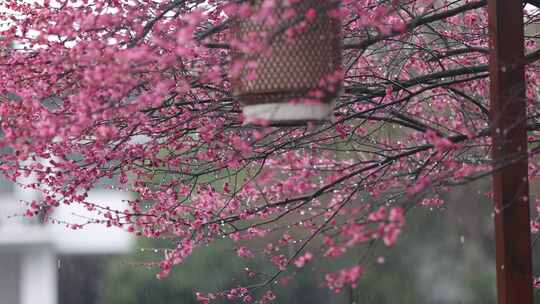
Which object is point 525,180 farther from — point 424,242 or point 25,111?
point 424,242

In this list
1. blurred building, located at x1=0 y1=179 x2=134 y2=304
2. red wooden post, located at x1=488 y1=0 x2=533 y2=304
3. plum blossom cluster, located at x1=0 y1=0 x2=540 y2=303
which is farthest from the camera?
blurred building, located at x1=0 y1=179 x2=134 y2=304

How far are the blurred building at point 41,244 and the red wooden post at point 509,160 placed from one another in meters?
5.65

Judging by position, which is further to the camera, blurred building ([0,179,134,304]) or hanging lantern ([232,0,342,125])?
blurred building ([0,179,134,304])

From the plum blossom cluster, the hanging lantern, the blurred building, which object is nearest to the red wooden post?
the plum blossom cluster

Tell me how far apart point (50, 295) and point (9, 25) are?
17.3 ft

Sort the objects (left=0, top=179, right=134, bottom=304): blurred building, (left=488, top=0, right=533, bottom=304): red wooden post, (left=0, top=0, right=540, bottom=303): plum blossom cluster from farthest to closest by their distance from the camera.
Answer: (left=0, top=179, right=134, bottom=304): blurred building → (left=488, top=0, right=533, bottom=304): red wooden post → (left=0, top=0, right=540, bottom=303): plum blossom cluster

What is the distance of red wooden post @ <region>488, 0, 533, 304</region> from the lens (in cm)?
288

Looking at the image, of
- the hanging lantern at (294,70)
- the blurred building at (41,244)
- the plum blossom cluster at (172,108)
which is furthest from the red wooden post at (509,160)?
the blurred building at (41,244)

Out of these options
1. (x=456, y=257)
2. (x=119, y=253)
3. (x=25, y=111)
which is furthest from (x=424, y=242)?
(x=25, y=111)

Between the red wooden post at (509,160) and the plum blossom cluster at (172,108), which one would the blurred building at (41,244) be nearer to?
the plum blossom cluster at (172,108)

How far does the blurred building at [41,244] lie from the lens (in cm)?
826

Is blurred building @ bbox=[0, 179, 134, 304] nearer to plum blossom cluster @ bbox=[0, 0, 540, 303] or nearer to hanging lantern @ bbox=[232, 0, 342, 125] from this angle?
plum blossom cluster @ bbox=[0, 0, 540, 303]

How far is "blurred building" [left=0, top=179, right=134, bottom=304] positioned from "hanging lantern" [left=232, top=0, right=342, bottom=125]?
565 centimetres

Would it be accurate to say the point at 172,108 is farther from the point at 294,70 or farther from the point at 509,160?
the point at 509,160
